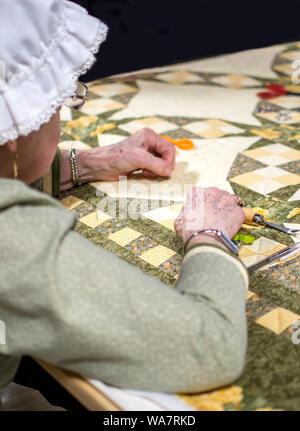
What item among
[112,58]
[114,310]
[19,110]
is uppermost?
[19,110]

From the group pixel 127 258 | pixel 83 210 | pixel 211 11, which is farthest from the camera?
pixel 211 11

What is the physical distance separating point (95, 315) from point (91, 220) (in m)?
0.48

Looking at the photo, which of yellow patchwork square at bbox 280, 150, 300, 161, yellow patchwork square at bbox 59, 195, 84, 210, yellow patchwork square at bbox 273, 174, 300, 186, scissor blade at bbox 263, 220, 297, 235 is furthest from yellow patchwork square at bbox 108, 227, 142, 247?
yellow patchwork square at bbox 280, 150, 300, 161

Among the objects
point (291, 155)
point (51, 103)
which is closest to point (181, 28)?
point (291, 155)

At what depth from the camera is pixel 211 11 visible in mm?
3107

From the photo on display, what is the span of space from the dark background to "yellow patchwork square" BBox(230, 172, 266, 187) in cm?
179

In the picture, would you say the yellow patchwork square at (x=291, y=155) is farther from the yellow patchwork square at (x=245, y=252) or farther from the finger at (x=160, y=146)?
the yellow patchwork square at (x=245, y=252)

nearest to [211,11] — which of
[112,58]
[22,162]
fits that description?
[112,58]

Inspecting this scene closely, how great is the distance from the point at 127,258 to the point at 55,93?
373 mm

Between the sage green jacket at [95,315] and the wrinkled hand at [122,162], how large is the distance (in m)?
0.59

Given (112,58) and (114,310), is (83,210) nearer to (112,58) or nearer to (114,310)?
(114,310)

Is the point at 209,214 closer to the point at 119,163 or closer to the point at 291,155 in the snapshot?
the point at 119,163

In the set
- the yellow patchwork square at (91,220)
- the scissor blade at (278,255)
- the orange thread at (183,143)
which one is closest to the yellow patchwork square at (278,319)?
the scissor blade at (278,255)

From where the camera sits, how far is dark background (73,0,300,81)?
9.10ft
